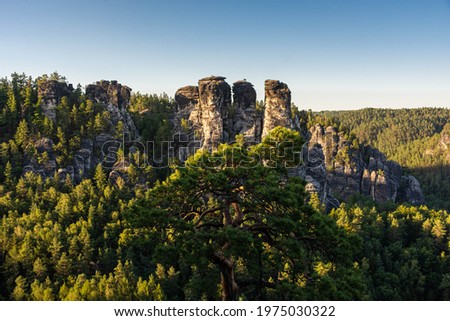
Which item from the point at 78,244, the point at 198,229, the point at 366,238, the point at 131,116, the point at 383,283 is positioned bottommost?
the point at 383,283

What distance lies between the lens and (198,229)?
15.8 m

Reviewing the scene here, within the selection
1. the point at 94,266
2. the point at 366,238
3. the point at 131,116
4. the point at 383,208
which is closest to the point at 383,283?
the point at 366,238

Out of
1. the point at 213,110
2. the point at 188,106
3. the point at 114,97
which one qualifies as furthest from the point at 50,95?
the point at 213,110

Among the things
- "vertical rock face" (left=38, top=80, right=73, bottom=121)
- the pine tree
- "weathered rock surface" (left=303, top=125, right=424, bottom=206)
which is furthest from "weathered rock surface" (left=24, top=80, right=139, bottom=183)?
"weathered rock surface" (left=303, top=125, right=424, bottom=206)

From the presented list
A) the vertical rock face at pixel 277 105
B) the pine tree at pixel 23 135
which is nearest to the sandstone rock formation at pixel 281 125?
the vertical rock face at pixel 277 105

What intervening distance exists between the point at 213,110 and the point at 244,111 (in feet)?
31.1

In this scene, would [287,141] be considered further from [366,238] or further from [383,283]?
[366,238]

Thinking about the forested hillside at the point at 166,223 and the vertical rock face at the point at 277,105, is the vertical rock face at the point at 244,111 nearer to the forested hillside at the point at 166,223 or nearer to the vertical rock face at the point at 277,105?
the vertical rock face at the point at 277,105

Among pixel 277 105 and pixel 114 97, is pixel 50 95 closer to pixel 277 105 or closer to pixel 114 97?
pixel 114 97

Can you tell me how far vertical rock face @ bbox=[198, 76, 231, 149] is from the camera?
275ft

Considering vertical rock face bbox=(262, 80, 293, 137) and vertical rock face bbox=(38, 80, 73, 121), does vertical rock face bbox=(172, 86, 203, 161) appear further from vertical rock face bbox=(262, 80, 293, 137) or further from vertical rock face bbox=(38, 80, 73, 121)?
vertical rock face bbox=(38, 80, 73, 121)

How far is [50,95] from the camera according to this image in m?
79.1

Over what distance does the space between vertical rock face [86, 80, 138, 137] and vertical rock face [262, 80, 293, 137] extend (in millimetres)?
31697

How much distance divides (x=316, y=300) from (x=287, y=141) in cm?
702
